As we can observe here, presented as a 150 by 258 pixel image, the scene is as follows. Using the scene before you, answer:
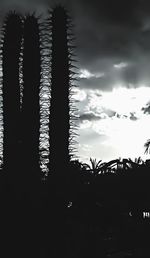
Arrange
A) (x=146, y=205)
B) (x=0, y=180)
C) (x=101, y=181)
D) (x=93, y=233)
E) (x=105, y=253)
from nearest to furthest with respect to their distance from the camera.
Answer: (x=105, y=253)
(x=93, y=233)
(x=146, y=205)
(x=101, y=181)
(x=0, y=180)

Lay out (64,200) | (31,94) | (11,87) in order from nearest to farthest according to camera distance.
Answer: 1. (64,200)
2. (31,94)
3. (11,87)

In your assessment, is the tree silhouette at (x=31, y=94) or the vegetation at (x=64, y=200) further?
the tree silhouette at (x=31, y=94)

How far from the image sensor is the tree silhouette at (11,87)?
11.4 metres

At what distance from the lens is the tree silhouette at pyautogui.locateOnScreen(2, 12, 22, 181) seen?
11.4 m

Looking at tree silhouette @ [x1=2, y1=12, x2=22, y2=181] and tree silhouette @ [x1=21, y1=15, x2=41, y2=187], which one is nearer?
tree silhouette @ [x1=21, y1=15, x2=41, y2=187]

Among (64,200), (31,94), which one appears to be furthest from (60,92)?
(64,200)

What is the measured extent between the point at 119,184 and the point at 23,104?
5.36 meters

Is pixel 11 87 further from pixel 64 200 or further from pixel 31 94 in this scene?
pixel 64 200

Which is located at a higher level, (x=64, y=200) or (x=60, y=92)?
(x=60, y=92)

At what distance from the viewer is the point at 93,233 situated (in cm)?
607

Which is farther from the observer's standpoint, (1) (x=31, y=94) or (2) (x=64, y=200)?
(1) (x=31, y=94)

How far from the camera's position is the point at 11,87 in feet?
39.5

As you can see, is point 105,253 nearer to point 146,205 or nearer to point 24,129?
point 146,205

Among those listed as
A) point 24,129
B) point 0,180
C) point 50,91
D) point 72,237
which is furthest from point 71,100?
point 72,237
